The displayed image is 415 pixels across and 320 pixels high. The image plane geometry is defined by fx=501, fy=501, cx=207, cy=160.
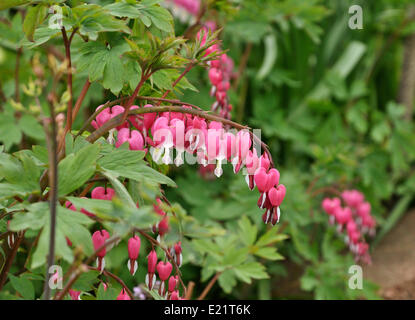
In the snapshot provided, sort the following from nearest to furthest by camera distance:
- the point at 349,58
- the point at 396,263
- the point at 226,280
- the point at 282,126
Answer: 1. the point at 226,280
2. the point at 396,263
3. the point at 282,126
4. the point at 349,58

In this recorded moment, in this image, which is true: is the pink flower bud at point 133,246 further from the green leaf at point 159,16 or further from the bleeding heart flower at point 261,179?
the green leaf at point 159,16

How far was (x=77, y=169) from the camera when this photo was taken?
798 mm

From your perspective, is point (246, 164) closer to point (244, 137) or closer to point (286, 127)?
point (244, 137)

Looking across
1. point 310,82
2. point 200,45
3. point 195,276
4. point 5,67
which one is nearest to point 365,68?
point 310,82

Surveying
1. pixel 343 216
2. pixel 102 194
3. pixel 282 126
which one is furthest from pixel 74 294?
pixel 282 126

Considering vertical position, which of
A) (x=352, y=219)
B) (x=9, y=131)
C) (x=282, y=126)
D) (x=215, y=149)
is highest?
(x=282, y=126)

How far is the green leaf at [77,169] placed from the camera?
0.79 m

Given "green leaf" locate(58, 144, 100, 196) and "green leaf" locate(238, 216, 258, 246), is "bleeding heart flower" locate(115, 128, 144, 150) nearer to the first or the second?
"green leaf" locate(58, 144, 100, 196)

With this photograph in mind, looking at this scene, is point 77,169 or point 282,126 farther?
point 282,126

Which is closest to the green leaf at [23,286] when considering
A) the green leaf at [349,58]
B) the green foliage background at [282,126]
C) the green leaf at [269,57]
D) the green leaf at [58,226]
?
the green foliage background at [282,126]

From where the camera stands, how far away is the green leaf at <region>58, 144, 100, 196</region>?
79cm

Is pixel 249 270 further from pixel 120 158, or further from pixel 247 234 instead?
pixel 120 158

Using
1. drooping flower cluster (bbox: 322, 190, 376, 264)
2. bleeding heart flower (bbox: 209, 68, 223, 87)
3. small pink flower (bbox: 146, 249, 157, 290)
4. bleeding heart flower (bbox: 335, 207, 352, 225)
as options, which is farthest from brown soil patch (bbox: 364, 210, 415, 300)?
small pink flower (bbox: 146, 249, 157, 290)
